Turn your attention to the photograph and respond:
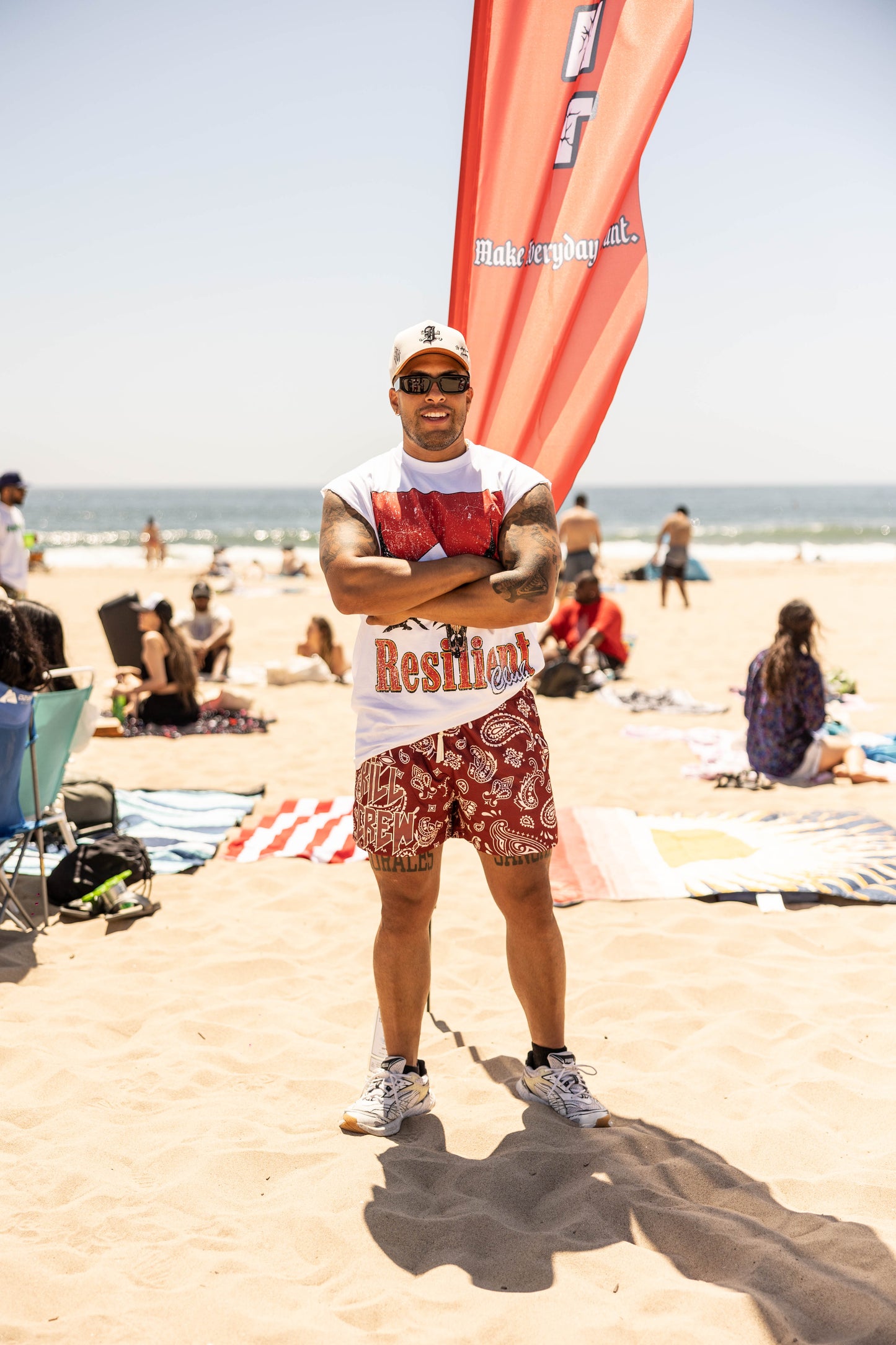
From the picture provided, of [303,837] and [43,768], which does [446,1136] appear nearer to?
[43,768]

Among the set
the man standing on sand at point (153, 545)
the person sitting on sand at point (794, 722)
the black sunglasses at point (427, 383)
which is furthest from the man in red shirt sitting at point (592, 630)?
the man standing on sand at point (153, 545)

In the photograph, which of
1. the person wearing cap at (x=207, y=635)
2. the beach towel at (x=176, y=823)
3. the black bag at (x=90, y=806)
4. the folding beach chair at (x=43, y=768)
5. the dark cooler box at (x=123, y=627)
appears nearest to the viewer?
the folding beach chair at (x=43, y=768)

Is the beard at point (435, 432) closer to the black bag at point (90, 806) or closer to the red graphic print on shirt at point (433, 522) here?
the red graphic print on shirt at point (433, 522)

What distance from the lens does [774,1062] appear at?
2957mm

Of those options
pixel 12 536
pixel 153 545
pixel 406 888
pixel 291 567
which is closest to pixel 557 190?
pixel 406 888

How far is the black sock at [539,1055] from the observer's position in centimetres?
267

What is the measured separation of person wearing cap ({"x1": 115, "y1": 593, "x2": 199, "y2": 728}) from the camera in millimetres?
7531

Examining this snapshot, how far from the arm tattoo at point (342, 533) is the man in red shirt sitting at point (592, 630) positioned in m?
7.18

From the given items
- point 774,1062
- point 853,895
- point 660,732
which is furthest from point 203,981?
point 660,732

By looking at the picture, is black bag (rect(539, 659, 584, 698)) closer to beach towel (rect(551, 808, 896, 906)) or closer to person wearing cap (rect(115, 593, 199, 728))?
person wearing cap (rect(115, 593, 199, 728))

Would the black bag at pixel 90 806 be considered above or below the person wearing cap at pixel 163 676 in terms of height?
below

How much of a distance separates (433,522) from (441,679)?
1.25ft

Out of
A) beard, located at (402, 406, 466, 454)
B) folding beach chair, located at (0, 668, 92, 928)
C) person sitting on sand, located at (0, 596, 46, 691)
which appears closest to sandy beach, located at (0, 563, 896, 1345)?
folding beach chair, located at (0, 668, 92, 928)

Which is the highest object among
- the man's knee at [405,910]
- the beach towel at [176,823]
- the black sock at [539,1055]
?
the man's knee at [405,910]
